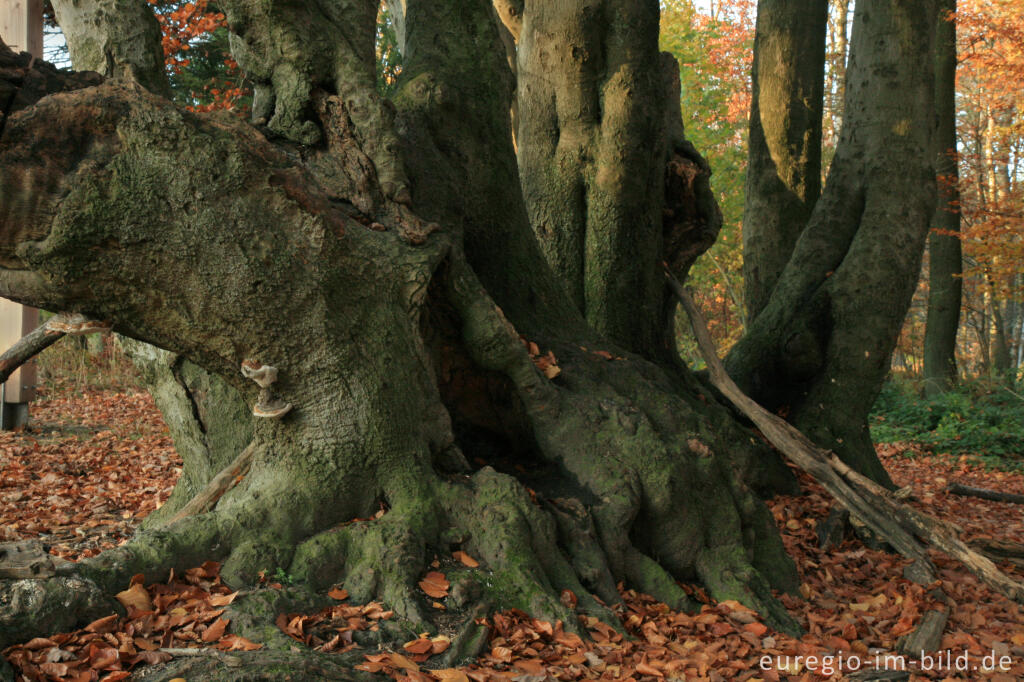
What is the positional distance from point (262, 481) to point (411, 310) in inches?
44.6

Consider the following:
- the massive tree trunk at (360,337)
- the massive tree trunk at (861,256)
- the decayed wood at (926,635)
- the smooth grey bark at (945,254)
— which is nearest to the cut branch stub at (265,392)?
the massive tree trunk at (360,337)

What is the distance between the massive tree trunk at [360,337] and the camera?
3.51 meters

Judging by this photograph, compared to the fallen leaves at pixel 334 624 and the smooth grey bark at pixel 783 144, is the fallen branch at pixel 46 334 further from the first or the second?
the smooth grey bark at pixel 783 144

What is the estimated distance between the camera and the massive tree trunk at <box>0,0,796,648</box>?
11.5ft

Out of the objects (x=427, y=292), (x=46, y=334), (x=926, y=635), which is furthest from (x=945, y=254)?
(x=46, y=334)

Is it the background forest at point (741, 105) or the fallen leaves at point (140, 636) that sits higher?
the background forest at point (741, 105)

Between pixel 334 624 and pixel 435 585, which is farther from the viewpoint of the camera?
pixel 435 585

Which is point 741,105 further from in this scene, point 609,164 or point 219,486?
point 219,486

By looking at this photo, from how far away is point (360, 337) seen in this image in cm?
395

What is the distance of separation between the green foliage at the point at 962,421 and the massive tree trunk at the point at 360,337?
814 cm

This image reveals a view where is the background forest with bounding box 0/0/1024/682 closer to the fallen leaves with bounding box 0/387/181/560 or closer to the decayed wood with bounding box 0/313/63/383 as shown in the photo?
the fallen leaves with bounding box 0/387/181/560

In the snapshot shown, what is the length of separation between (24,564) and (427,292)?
220 cm

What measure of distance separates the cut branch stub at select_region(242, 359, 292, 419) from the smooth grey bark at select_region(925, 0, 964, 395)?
42.1ft

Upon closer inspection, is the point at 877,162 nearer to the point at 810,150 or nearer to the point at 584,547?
the point at 810,150
